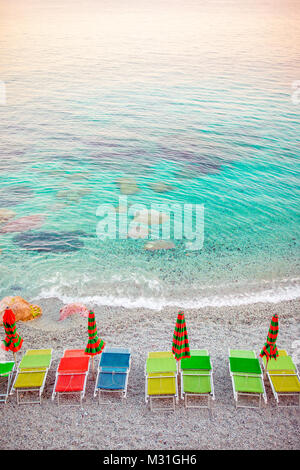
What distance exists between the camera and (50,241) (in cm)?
2061

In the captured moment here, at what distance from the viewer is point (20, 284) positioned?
1716 cm

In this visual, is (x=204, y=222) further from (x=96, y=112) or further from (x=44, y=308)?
(x=96, y=112)

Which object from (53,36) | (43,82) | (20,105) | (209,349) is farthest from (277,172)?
(53,36)

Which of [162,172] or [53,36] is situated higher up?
[53,36]

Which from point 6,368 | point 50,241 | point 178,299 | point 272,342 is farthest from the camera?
point 50,241

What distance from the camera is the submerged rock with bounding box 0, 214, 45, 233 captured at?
21.8m

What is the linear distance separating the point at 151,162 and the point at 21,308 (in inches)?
806

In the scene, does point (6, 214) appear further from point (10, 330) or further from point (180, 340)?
point (180, 340)

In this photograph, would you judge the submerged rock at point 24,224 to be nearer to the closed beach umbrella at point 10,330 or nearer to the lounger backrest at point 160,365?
Answer: the closed beach umbrella at point 10,330

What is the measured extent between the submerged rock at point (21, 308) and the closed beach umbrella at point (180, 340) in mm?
6524

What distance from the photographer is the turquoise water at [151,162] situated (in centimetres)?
1756

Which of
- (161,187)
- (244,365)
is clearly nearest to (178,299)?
(244,365)

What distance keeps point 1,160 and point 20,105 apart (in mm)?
17568

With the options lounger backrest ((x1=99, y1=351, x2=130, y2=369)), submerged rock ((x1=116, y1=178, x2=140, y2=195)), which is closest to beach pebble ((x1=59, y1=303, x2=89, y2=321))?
lounger backrest ((x1=99, y1=351, x2=130, y2=369))
